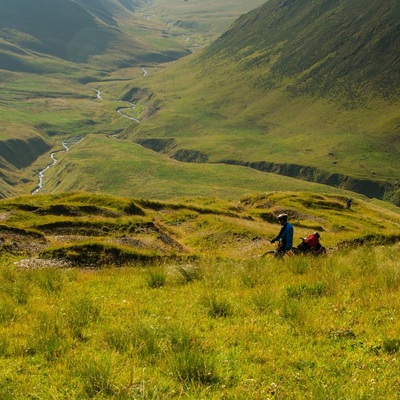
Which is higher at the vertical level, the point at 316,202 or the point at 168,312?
the point at 168,312

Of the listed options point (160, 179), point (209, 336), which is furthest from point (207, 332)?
point (160, 179)

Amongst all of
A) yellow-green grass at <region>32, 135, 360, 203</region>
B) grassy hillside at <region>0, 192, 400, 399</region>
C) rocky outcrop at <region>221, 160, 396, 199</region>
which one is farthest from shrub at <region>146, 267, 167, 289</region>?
rocky outcrop at <region>221, 160, 396, 199</region>

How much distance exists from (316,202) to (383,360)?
63.0 metres

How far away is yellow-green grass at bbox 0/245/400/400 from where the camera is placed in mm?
6898

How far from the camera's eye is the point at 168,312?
35.2 feet

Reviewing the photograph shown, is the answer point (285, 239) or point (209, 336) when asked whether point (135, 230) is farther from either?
point (209, 336)

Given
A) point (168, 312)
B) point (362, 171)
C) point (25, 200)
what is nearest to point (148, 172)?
point (362, 171)

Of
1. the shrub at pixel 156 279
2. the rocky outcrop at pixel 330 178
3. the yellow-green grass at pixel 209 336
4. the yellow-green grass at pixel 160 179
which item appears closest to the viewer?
the yellow-green grass at pixel 209 336

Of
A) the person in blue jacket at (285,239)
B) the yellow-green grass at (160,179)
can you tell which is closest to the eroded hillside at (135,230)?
the person in blue jacket at (285,239)

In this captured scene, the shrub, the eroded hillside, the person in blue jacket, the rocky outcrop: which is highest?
the shrub

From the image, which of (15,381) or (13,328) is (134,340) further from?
(13,328)

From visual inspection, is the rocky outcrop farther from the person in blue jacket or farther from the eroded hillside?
the person in blue jacket

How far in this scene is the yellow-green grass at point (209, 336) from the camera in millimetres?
6898

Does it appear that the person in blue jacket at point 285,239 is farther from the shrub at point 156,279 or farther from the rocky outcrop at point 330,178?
the rocky outcrop at point 330,178
